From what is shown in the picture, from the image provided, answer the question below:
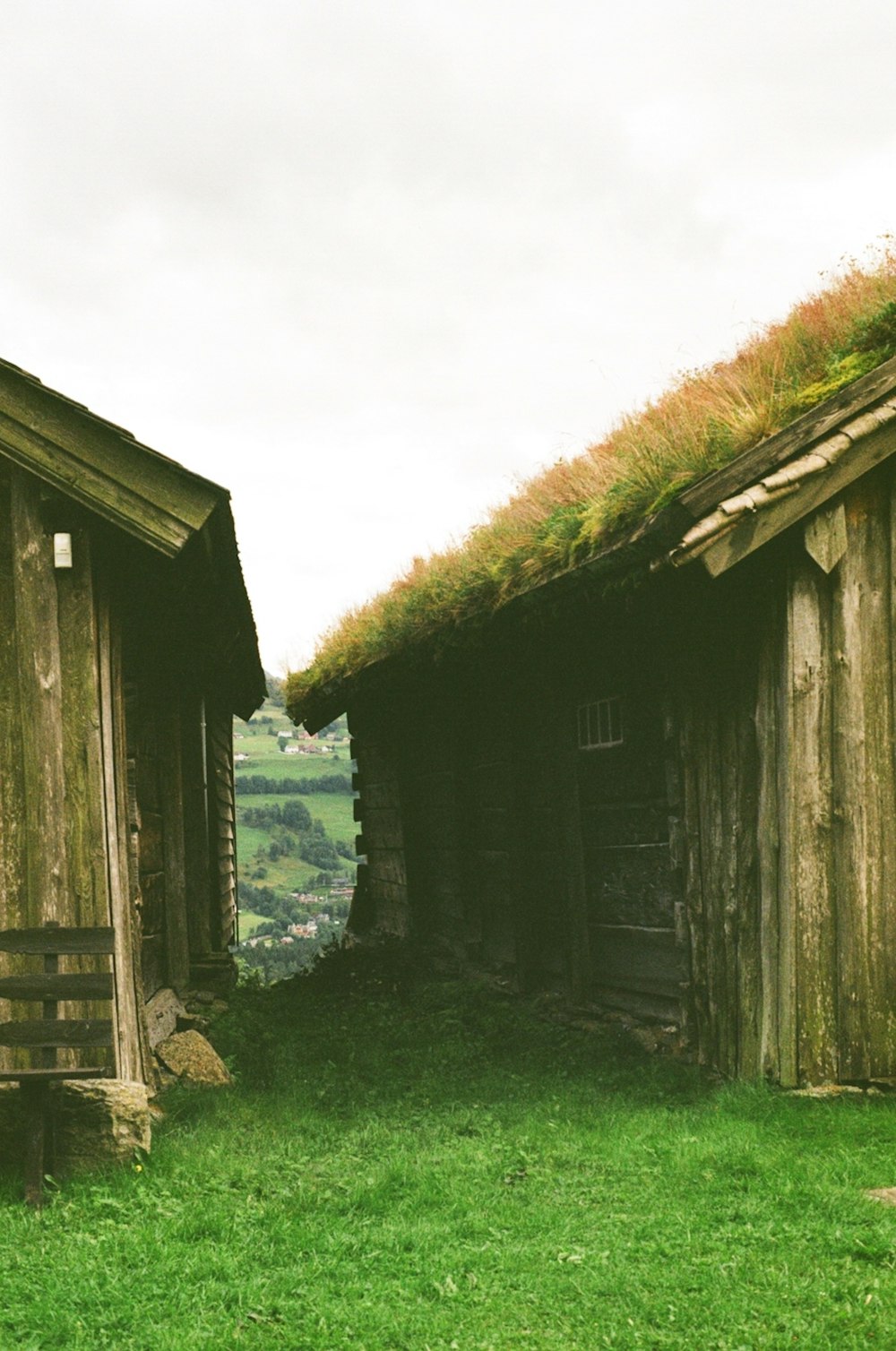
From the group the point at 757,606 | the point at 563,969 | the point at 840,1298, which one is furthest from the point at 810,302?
the point at 840,1298

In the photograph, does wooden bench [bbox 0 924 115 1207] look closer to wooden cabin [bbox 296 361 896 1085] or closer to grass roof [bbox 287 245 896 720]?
wooden cabin [bbox 296 361 896 1085]

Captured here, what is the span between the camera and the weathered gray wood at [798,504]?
6.59 m

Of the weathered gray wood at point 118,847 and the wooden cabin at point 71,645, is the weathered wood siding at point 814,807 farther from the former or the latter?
the weathered gray wood at point 118,847

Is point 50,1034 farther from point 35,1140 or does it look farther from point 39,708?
point 39,708

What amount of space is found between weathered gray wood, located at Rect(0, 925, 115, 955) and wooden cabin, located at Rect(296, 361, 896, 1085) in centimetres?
340

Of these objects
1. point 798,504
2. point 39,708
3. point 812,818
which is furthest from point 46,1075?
point 798,504

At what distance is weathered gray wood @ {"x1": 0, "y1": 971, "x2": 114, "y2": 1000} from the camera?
5.77m

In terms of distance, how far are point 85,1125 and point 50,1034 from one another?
0.50 meters

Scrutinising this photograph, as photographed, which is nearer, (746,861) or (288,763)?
(746,861)

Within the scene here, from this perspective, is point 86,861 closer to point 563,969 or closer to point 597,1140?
point 597,1140

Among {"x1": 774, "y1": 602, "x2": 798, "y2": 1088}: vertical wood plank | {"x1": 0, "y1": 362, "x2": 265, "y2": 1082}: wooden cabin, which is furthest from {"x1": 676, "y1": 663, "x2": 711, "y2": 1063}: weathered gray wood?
{"x1": 0, "y1": 362, "x2": 265, "y2": 1082}: wooden cabin

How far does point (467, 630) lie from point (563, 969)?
2.79 m

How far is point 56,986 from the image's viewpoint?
579 centimetres

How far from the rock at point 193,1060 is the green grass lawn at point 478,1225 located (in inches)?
13.2
